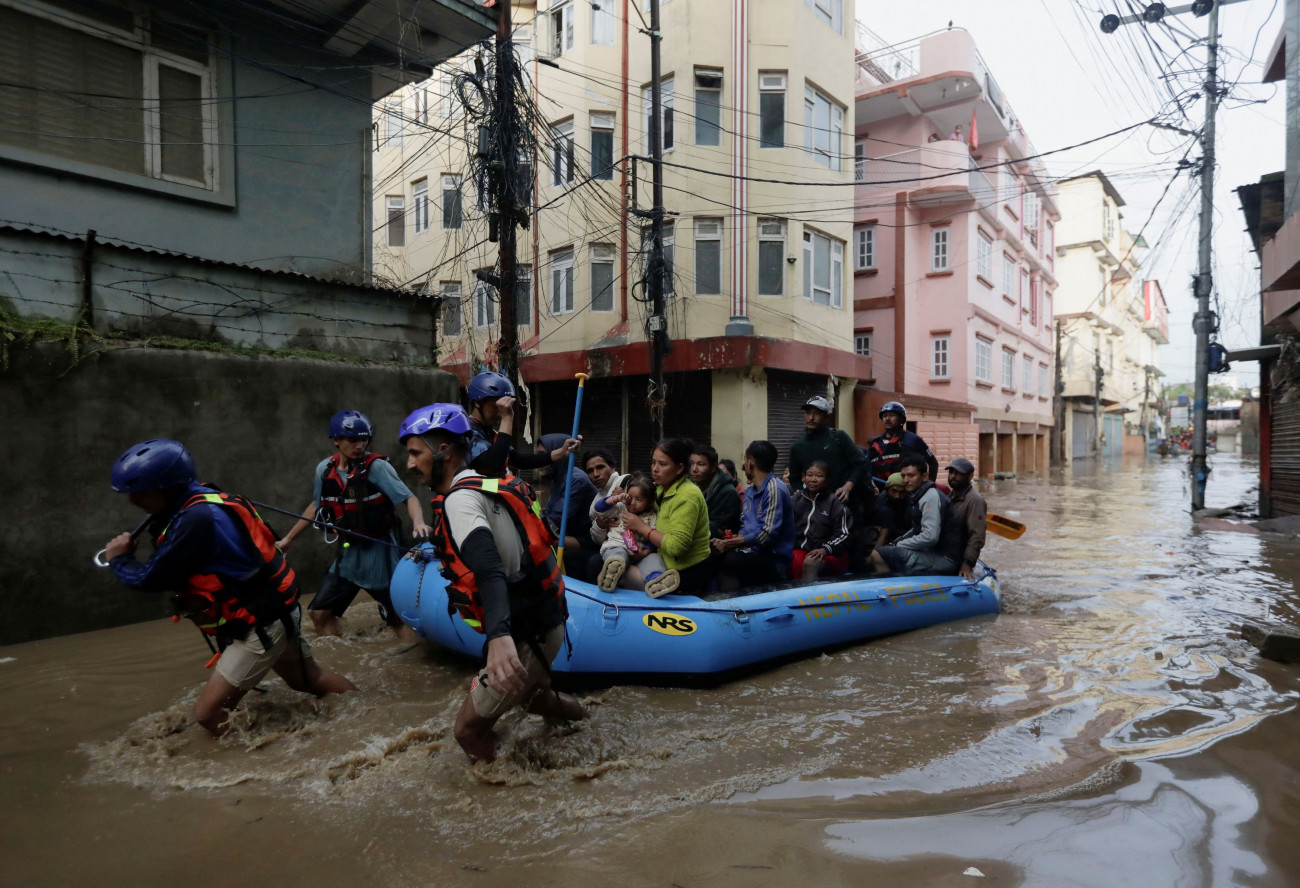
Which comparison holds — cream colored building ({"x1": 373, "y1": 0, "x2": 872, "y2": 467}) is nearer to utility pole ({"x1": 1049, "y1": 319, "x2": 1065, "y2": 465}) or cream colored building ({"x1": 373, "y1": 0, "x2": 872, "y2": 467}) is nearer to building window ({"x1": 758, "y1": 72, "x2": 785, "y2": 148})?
building window ({"x1": 758, "y1": 72, "x2": 785, "y2": 148})

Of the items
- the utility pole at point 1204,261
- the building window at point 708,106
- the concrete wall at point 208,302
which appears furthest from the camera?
the building window at point 708,106

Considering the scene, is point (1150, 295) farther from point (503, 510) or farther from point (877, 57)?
point (503, 510)

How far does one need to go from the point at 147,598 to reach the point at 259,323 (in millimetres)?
2818

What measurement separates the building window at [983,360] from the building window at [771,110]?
1002 cm

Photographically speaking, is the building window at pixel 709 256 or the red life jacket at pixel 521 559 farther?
the building window at pixel 709 256

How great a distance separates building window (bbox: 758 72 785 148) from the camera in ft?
52.9

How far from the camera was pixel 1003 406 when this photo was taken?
2578 centimetres

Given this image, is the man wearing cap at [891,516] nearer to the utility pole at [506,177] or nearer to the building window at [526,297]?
the utility pole at [506,177]

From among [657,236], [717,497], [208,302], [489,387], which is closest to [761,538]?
[717,497]

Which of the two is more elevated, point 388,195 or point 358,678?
point 388,195

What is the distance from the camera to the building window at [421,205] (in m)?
21.3

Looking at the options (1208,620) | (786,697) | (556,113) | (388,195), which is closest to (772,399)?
(556,113)

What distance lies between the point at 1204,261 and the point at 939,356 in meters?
7.86

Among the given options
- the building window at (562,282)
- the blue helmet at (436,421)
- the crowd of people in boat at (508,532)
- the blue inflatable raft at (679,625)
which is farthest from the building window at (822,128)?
the blue helmet at (436,421)
